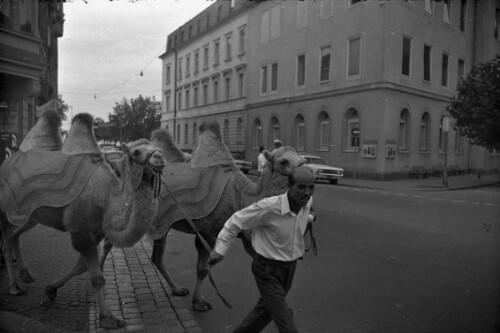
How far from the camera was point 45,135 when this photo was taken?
229 inches

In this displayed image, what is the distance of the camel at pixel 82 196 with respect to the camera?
14.0 ft

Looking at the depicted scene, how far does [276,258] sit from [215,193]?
1778 mm

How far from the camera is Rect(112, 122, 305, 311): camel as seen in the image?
16.2 feet

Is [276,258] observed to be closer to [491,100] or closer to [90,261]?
[90,261]

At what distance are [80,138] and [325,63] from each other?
24.4m

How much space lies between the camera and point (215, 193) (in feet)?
16.4

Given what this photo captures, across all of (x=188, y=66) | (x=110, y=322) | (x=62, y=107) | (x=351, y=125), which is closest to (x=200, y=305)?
(x=110, y=322)

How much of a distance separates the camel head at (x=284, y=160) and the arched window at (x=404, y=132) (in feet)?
84.0

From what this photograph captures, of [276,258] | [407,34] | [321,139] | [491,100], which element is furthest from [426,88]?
[276,258]

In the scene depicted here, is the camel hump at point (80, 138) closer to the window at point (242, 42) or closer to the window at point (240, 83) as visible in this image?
the window at point (240, 83)

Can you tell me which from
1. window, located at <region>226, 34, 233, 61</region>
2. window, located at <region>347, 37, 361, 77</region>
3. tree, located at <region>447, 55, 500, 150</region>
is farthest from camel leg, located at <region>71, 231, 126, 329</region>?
window, located at <region>226, 34, 233, 61</region>

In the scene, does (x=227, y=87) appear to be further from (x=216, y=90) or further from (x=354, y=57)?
(x=354, y=57)

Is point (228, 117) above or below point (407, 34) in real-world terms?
below

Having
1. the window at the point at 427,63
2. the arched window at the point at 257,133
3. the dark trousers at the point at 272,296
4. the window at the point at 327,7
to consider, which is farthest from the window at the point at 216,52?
the dark trousers at the point at 272,296
